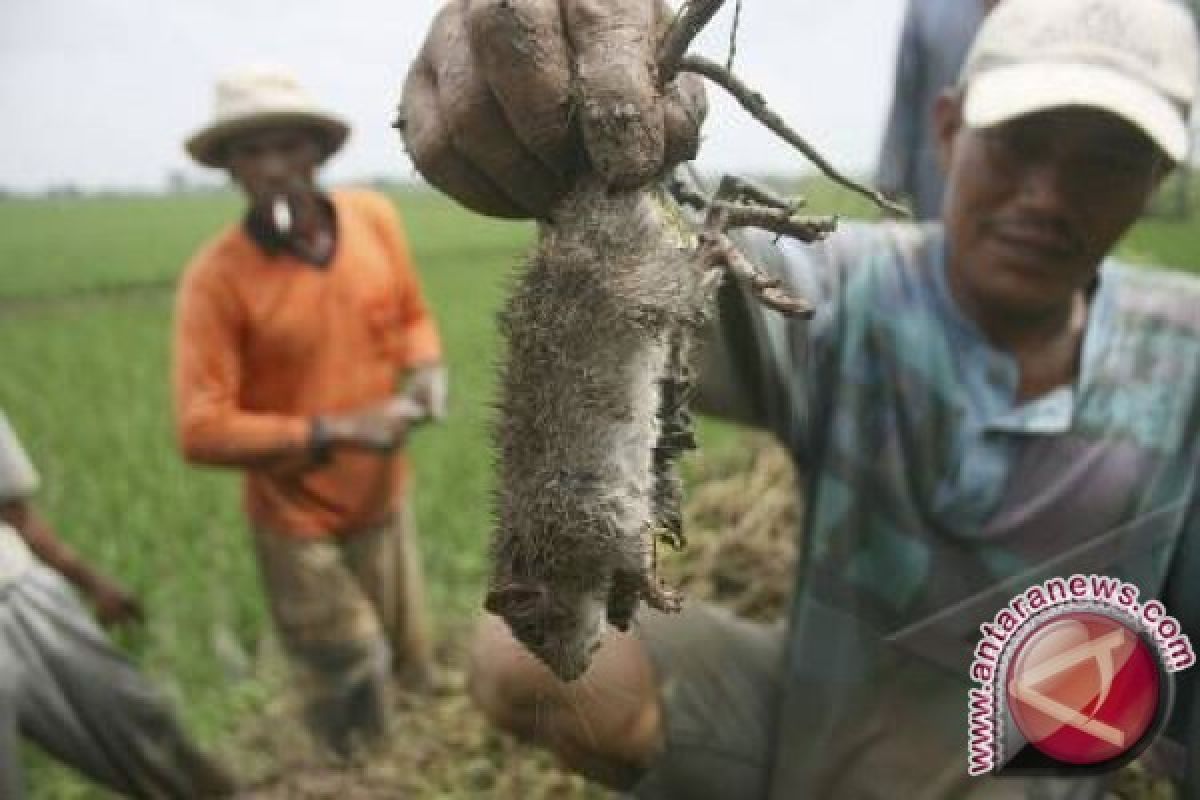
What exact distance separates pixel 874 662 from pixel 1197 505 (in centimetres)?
49

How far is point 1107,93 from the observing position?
1579 mm

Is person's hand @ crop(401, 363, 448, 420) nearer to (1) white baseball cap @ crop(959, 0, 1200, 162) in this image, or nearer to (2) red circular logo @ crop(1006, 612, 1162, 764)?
(1) white baseball cap @ crop(959, 0, 1200, 162)

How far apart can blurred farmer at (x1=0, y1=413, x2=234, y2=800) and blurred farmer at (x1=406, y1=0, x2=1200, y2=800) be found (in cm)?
83

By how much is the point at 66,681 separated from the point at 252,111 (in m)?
1.70

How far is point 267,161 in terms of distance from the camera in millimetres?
3447

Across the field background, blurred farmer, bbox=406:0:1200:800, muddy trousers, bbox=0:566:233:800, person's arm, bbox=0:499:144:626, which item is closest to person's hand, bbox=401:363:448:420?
the field background

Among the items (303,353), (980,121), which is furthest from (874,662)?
(303,353)

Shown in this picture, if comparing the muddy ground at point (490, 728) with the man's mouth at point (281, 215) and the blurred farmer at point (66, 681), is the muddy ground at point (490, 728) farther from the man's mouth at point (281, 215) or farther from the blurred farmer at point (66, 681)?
the man's mouth at point (281, 215)

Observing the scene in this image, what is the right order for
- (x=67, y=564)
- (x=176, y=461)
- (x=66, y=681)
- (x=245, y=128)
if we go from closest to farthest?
(x=66, y=681), (x=67, y=564), (x=245, y=128), (x=176, y=461)

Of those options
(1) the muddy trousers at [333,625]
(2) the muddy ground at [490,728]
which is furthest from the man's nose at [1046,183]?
(1) the muddy trousers at [333,625]

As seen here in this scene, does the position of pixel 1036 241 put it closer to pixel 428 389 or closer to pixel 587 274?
pixel 587 274

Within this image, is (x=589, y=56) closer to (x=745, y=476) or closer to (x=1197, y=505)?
(x=1197, y=505)

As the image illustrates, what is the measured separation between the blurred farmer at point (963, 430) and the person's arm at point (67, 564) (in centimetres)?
113

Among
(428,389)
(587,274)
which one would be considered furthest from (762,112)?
(428,389)
